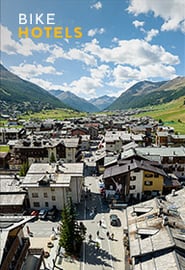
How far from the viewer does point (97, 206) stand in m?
42.9

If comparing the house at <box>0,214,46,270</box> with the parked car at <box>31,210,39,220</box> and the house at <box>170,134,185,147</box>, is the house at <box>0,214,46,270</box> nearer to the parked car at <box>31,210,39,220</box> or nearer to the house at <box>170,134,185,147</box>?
the parked car at <box>31,210,39,220</box>

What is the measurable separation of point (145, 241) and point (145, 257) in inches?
84.8

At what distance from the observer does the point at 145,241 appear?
77.9 feet

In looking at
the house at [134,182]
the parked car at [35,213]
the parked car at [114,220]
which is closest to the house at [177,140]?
the house at [134,182]

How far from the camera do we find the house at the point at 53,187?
135 feet

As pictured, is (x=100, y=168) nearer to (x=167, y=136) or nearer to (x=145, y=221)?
(x=145, y=221)

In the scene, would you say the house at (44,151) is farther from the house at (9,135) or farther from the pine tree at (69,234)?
the house at (9,135)

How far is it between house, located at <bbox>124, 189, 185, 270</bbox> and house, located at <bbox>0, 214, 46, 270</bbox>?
11.0 m

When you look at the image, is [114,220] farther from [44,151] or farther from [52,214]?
[44,151]

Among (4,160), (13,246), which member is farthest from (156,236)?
(4,160)

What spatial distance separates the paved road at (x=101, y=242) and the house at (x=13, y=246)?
7.75 metres

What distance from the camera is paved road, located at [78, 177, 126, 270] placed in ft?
93.6

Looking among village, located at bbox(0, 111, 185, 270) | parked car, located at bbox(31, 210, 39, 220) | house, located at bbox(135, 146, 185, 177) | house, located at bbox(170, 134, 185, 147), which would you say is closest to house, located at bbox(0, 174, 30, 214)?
village, located at bbox(0, 111, 185, 270)

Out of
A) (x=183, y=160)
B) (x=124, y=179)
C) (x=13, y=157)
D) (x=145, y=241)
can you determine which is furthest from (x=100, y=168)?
(x=145, y=241)
